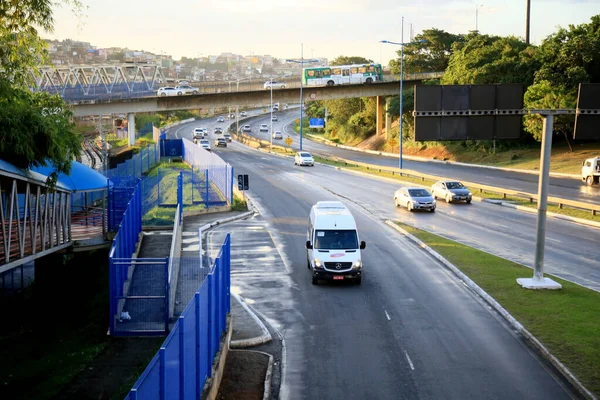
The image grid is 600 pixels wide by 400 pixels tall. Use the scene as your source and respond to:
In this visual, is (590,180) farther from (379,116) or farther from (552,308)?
(379,116)

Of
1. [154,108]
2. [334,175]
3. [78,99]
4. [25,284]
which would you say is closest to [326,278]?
[25,284]

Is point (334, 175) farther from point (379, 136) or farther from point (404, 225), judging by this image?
point (379, 136)

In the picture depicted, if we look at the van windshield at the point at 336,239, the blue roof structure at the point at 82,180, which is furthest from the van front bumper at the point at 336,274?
the blue roof structure at the point at 82,180

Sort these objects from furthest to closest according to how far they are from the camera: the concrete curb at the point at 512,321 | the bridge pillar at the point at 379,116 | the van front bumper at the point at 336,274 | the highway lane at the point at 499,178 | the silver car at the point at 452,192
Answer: the bridge pillar at the point at 379,116 → the highway lane at the point at 499,178 → the silver car at the point at 452,192 → the van front bumper at the point at 336,274 → the concrete curb at the point at 512,321

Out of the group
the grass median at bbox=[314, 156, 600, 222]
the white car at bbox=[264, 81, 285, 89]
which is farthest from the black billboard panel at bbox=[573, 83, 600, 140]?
the white car at bbox=[264, 81, 285, 89]

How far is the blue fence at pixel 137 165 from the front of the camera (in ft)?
163

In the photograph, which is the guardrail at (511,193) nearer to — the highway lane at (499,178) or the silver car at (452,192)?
the highway lane at (499,178)

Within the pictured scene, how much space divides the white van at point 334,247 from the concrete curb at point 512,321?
3.95 meters

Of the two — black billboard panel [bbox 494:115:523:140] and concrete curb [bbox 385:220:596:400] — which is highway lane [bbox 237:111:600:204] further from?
black billboard panel [bbox 494:115:523:140]

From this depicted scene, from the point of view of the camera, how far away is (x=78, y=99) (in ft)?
259

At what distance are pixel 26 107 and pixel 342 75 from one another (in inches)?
3242

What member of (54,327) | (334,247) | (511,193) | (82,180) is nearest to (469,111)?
(334,247)

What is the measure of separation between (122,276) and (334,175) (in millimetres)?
47501

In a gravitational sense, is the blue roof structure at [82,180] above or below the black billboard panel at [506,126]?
below
